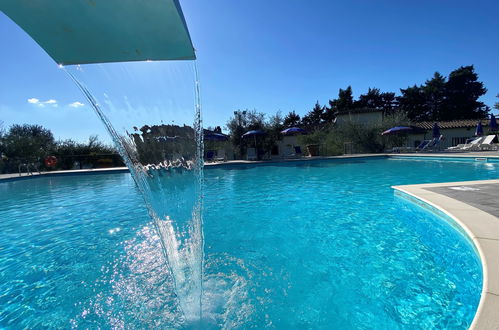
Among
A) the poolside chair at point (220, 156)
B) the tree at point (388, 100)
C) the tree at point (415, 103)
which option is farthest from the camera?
the tree at point (388, 100)

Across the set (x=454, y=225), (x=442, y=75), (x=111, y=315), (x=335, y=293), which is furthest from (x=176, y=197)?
(x=442, y=75)

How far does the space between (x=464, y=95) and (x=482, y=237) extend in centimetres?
3848

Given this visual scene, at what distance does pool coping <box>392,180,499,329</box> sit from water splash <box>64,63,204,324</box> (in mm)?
2052

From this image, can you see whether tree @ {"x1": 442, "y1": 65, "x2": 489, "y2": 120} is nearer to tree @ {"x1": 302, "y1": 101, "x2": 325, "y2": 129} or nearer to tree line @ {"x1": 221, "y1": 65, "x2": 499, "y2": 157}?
tree line @ {"x1": 221, "y1": 65, "x2": 499, "y2": 157}

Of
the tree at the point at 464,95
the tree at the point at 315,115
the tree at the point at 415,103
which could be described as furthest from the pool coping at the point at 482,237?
the tree at the point at 464,95

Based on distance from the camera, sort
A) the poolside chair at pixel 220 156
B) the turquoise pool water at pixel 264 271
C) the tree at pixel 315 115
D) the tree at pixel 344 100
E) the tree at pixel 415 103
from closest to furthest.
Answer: the turquoise pool water at pixel 264 271, the poolside chair at pixel 220 156, the tree at pixel 415 103, the tree at pixel 344 100, the tree at pixel 315 115

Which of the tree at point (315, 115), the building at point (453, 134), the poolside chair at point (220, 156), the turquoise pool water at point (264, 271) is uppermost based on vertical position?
the tree at point (315, 115)

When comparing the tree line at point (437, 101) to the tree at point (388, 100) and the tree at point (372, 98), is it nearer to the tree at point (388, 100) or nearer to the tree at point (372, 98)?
the tree at point (388, 100)

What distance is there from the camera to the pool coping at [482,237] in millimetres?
1413

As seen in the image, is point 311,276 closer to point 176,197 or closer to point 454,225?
point 176,197

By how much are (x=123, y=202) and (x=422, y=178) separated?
9.66 metres

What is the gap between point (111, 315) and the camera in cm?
219

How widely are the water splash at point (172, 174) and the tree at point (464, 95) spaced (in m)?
38.1

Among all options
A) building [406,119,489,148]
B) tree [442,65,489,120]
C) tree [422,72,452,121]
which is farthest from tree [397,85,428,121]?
building [406,119,489,148]
